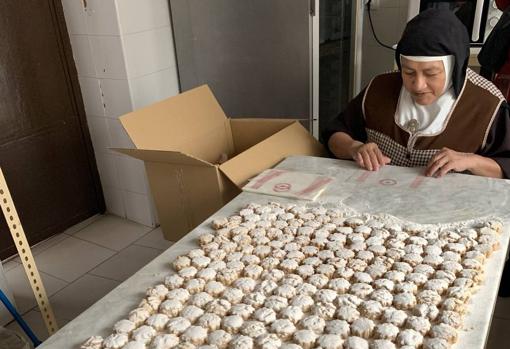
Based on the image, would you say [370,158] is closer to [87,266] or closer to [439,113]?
[439,113]

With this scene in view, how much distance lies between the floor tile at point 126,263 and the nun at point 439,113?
4.06ft

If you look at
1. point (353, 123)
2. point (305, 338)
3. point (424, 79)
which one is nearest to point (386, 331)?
point (305, 338)

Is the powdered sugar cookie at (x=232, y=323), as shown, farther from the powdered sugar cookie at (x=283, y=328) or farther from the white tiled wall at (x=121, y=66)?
the white tiled wall at (x=121, y=66)

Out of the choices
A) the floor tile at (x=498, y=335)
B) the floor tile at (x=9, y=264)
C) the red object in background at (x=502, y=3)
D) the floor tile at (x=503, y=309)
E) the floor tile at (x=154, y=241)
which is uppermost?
the red object in background at (x=502, y=3)

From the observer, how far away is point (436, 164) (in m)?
1.43

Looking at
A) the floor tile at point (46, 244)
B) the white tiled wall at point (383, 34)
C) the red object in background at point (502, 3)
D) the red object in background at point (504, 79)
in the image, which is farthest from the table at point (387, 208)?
the white tiled wall at point (383, 34)

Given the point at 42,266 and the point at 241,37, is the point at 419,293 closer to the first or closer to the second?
the point at 241,37

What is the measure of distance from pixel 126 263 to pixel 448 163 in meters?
1.65

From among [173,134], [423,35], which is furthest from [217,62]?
[423,35]

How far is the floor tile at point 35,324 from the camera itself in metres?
1.95

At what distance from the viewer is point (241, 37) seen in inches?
90.5

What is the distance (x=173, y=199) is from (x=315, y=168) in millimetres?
485

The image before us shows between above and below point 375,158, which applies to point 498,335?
below

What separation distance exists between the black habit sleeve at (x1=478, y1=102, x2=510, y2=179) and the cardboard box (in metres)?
0.59
